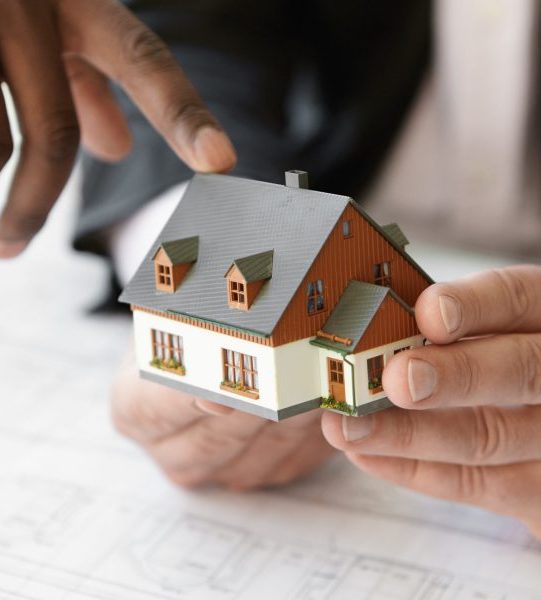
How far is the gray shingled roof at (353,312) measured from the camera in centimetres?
62

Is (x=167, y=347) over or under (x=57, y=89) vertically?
under

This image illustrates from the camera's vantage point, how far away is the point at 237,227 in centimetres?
67

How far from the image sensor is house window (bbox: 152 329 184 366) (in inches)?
27.2

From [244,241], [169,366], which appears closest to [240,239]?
[244,241]

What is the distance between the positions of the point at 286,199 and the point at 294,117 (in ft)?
3.35

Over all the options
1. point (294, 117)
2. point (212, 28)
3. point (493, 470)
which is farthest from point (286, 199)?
point (294, 117)

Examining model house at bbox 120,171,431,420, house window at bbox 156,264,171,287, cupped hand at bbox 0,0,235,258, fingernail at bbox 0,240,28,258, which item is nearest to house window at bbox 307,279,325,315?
model house at bbox 120,171,431,420

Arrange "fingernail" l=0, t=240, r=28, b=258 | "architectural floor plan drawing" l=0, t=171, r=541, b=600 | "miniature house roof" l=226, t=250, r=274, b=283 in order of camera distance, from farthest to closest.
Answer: "fingernail" l=0, t=240, r=28, b=258 → "architectural floor plan drawing" l=0, t=171, r=541, b=600 → "miniature house roof" l=226, t=250, r=274, b=283

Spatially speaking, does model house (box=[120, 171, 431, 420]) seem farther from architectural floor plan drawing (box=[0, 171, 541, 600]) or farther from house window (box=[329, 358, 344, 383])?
architectural floor plan drawing (box=[0, 171, 541, 600])

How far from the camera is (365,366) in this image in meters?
0.63

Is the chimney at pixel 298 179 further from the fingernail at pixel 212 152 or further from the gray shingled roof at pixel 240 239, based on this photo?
the fingernail at pixel 212 152

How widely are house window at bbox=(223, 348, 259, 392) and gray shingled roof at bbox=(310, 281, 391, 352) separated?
0.05 m

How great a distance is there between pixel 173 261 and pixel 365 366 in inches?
5.9

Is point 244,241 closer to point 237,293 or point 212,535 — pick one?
point 237,293
